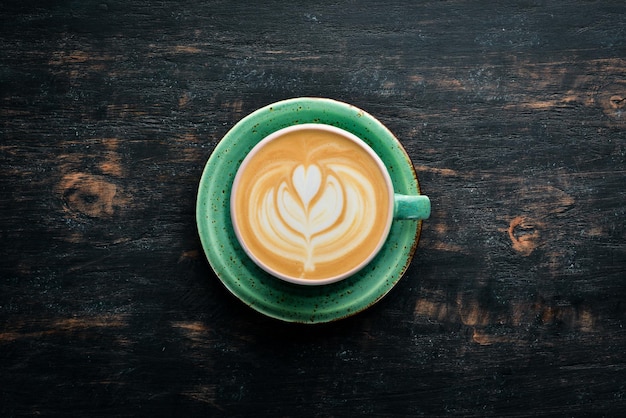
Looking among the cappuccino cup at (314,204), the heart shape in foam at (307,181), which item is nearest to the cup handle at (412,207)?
the cappuccino cup at (314,204)

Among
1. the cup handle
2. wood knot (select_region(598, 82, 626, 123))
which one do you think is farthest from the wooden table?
the cup handle

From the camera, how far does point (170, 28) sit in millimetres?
1303

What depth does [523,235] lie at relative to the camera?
4.34 feet

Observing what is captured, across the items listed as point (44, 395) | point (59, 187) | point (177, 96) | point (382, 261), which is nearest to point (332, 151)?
point (382, 261)

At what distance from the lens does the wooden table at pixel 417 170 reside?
4.24ft

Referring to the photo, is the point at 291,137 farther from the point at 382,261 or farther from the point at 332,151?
the point at 382,261

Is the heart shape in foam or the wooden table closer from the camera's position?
the heart shape in foam

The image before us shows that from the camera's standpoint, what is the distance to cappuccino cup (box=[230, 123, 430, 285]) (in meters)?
1.16

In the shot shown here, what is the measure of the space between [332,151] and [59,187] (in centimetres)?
49

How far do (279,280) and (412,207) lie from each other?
247mm

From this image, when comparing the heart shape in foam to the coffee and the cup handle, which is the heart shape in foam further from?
the cup handle

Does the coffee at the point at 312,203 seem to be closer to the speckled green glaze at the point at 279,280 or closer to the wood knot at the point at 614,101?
the speckled green glaze at the point at 279,280

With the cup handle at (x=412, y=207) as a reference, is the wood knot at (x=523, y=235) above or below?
below

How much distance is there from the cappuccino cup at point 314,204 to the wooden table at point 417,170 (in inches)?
6.4
